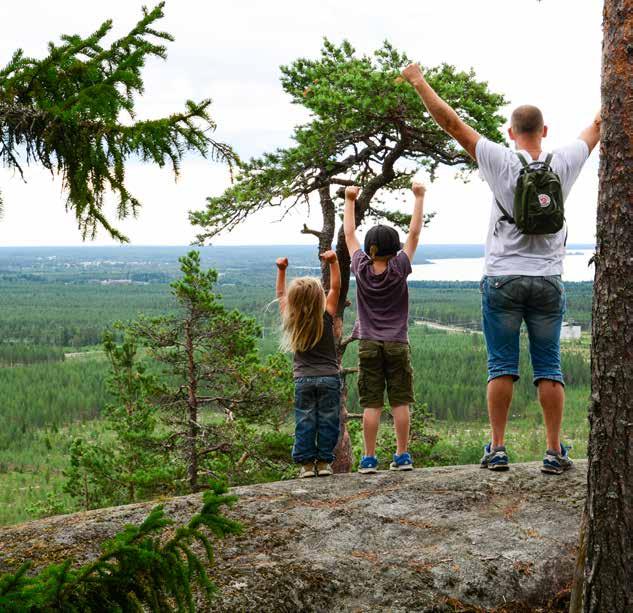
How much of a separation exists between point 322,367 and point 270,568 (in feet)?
4.76

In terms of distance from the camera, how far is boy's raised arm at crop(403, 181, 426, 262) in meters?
4.11

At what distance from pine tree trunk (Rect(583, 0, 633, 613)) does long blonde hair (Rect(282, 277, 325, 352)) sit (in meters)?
1.81

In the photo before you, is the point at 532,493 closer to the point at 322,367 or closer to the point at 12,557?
the point at 322,367

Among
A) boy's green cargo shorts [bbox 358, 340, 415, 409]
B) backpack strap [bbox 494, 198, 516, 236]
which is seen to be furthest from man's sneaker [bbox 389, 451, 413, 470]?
backpack strap [bbox 494, 198, 516, 236]

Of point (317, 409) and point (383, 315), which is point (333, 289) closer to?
point (383, 315)

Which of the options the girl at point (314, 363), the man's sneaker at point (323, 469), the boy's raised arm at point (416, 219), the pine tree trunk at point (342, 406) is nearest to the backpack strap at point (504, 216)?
the boy's raised arm at point (416, 219)

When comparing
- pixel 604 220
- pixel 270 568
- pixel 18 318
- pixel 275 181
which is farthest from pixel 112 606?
pixel 18 318

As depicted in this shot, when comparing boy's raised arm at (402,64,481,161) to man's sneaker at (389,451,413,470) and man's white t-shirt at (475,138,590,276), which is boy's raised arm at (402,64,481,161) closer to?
man's white t-shirt at (475,138,590,276)

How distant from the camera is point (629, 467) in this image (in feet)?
8.46

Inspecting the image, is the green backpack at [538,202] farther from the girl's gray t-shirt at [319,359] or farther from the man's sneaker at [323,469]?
the man's sneaker at [323,469]

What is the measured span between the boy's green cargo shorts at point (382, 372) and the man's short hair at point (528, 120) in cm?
138

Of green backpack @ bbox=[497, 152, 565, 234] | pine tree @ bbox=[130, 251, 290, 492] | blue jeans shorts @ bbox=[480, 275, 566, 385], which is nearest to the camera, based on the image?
green backpack @ bbox=[497, 152, 565, 234]

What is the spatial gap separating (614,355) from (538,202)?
3.42 feet

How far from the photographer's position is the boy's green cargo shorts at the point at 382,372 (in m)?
4.16
